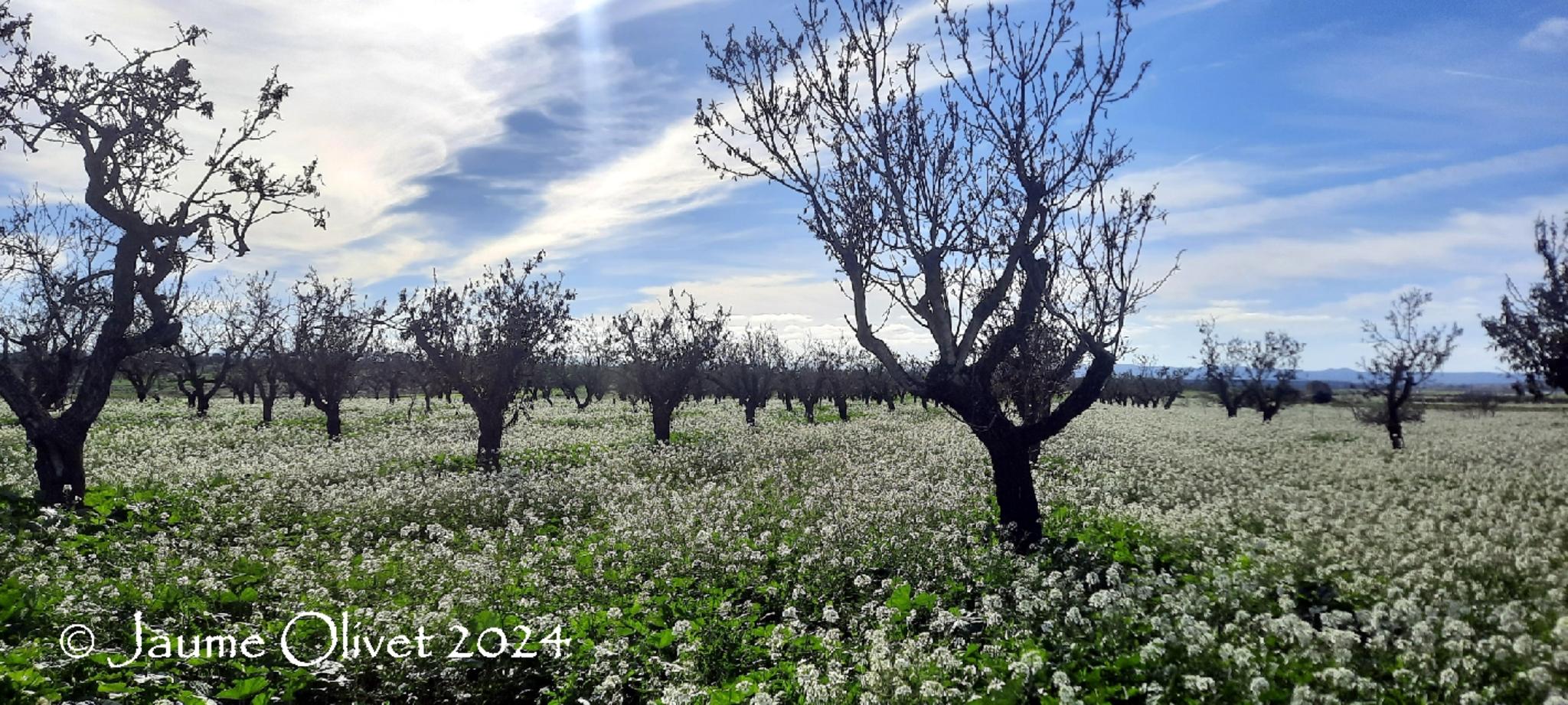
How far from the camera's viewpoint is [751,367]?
4812cm

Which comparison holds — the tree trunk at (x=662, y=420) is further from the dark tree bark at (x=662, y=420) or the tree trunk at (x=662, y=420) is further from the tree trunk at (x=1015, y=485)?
the tree trunk at (x=1015, y=485)

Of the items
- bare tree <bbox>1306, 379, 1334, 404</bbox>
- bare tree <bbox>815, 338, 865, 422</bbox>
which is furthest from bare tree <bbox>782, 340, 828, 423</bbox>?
bare tree <bbox>1306, 379, 1334, 404</bbox>

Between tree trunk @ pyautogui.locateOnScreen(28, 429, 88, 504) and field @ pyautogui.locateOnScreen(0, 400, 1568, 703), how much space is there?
0.40 m

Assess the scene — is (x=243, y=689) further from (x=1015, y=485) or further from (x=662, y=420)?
(x=662, y=420)

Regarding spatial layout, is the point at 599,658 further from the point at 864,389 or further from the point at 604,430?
the point at 864,389

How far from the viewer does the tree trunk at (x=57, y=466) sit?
15.1 m

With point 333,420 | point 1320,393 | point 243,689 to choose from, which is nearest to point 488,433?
point 333,420

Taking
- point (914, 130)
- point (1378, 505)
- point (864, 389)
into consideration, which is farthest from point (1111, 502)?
point (864, 389)

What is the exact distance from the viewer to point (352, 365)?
123ft

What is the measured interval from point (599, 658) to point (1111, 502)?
11.4 metres

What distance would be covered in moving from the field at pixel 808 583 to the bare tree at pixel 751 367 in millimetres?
23355

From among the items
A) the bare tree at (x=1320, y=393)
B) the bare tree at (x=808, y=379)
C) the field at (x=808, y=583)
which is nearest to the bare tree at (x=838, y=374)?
the bare tree at (x=808, y=379)

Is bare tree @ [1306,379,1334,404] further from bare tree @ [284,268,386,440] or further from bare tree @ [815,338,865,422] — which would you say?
bare tree @ [284,268,386,440]

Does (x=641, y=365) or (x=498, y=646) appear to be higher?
(x=641, y=365)
